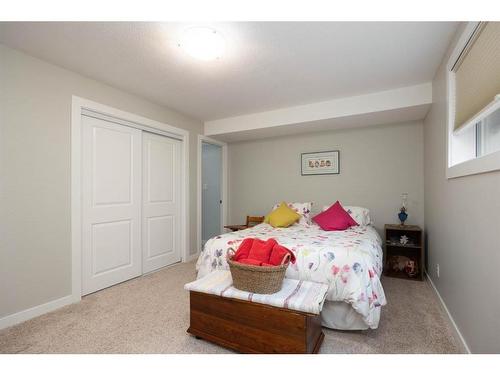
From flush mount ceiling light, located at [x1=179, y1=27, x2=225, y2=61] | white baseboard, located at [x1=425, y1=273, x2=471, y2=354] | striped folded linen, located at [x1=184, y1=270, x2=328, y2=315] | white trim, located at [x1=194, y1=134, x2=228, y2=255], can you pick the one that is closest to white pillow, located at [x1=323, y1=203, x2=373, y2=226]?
white baseboard, located at [x1=425, y1=273, x2=471, y2=354]

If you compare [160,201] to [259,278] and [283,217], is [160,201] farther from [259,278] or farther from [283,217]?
[259,278]

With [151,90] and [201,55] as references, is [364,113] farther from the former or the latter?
[151,90]

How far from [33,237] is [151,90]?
1.88 meters

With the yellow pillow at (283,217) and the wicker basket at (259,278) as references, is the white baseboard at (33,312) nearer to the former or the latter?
the wicker basket at (259,278)

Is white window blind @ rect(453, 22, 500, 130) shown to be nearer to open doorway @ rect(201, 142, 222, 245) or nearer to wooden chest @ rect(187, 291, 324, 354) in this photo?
wooden chest @ rect(187, 291, 324, 354)

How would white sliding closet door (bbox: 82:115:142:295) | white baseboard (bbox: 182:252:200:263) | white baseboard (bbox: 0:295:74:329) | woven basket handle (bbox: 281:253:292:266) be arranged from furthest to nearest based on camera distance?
1. white baseboard (bbox: 182:252:200:263)
2. white sliding closet door (bbox: 82:115:142:295)
3. white baseboard (bbox: 0:295:74:329)
4. woven basket handle (bbox: 281:253:292:266)

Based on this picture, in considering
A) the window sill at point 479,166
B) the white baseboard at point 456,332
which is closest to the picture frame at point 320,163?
the window sill at point 479,166

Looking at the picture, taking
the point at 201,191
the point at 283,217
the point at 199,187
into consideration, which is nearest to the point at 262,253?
the point at 283,217

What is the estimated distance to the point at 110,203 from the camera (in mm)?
2773

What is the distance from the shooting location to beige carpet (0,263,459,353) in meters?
1.65

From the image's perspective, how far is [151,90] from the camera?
9.27 ft

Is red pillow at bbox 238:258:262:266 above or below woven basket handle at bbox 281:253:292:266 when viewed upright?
below

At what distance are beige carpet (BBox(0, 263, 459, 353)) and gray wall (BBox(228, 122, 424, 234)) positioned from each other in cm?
142
